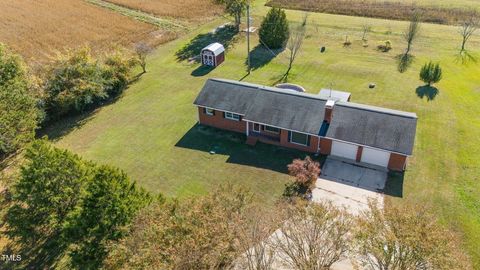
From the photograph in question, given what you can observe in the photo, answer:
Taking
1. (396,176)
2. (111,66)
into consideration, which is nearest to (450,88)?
(396,176)

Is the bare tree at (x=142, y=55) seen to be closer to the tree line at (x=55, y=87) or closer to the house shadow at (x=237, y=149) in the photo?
the tree line at (x=55, y=87)

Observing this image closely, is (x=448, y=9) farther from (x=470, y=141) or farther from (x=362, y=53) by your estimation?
(x=470, y=141)

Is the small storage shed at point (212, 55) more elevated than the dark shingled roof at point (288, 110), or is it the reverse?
the small storage shed at point (212, 55)

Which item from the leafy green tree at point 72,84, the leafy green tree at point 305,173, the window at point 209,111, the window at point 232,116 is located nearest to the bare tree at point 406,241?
the leafy green tree at point 305,173

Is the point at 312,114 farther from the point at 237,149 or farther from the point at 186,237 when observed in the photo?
the point at 186,237

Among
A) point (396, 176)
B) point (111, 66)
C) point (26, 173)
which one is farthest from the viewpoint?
point (111, 66)

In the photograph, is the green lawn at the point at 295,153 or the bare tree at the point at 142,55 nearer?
the green lawn at the point at 295,153

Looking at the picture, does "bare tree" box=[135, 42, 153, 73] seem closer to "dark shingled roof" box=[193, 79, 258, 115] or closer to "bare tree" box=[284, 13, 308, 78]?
"dark shingled roof" box=[193, 79, 258, 115]
